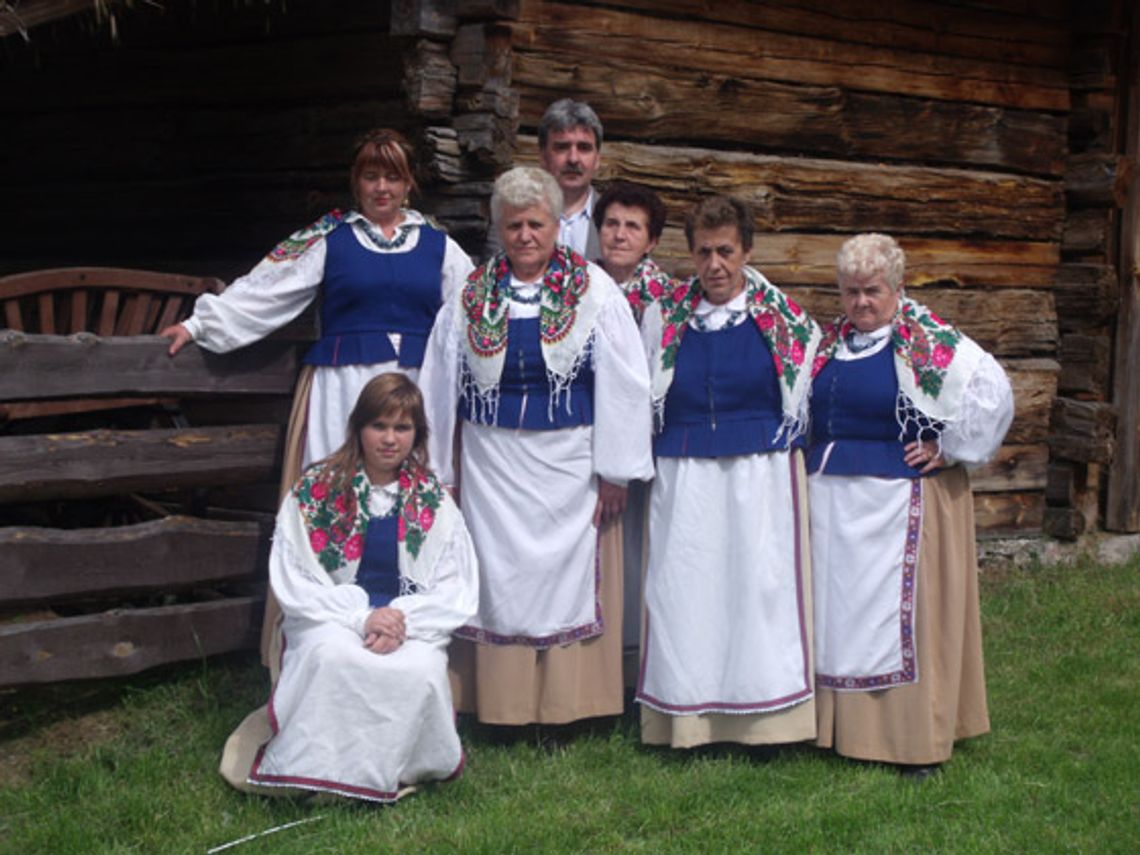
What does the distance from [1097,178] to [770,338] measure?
375cm

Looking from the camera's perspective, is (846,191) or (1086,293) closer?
(846,191)

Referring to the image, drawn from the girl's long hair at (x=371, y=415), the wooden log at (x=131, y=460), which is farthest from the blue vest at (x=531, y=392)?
the wooden log at (x=131, y=460)

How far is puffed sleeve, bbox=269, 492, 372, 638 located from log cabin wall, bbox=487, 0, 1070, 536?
2.00 metres

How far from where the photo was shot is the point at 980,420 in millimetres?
4340

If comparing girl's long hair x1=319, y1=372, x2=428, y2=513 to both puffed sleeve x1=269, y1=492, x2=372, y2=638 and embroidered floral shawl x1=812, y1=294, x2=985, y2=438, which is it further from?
embroidered floral shawl x1=812, y1=294, x2=985, y2=438

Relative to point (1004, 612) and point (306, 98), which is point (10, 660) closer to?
point (306, 98)

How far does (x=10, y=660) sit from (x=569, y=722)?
5.59 feet

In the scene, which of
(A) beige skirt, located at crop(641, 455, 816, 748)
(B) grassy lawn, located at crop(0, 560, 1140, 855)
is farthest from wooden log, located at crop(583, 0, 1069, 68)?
(B) grassy lawn, located at crop(0, 560, 1140, 855)

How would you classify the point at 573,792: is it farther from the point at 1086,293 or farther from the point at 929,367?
the point at 1086,293

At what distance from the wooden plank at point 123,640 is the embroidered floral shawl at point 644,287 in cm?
162

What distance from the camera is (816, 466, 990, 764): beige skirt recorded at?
439 cm

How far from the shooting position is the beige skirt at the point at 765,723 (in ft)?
14.6

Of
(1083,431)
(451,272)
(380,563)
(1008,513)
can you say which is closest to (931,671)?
(380,563)

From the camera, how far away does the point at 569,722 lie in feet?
15.3
